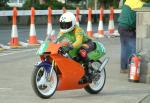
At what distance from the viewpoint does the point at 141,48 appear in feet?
38.4

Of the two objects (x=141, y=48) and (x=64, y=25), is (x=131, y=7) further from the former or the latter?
(x=64, y=25)

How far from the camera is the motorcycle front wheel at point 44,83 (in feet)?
30.1

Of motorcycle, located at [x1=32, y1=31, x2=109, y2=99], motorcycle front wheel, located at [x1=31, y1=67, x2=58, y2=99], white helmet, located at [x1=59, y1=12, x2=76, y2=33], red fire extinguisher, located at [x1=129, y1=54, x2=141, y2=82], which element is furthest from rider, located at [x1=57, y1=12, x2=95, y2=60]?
red fire extinguisher, located at [x1=129, y1=54, x2=141, y2=82]

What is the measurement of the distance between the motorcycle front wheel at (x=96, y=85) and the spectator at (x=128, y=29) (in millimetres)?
2424

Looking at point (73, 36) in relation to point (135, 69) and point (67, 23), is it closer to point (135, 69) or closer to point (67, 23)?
point (67, 23)

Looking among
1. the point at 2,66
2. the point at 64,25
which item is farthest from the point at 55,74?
the point at 2,66

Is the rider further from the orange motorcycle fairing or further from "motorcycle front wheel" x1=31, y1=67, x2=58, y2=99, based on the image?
"motorcycle front wheel" x1=31, y1=67, x2=58, y2=99

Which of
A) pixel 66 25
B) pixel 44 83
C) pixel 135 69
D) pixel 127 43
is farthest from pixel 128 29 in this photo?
pixel 44 83

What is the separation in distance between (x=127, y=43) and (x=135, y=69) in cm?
150

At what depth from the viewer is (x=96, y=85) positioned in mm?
10133

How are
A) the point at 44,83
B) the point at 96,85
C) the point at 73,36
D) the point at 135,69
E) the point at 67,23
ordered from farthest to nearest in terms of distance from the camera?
the point at 135,69, the point at 96,85, the point at 73,36, the point at 67,23, the point at 44,83

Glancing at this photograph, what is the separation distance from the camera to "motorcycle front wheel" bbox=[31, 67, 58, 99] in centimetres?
919

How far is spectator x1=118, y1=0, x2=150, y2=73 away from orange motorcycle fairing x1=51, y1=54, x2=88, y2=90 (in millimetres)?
3221

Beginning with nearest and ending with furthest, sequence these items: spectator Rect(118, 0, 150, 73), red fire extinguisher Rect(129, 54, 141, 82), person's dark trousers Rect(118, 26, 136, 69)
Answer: red fire extinguisher Rect(129, 54, 141, 82), spectator Rect(118, 0, 150, 73), person's dark trousers Rect(118, 26, 136, 69)
